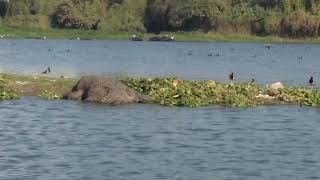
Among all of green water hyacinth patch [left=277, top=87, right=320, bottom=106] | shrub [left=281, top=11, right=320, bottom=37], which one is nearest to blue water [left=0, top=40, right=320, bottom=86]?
green water hyacinth patch [left=277, top=87, right=320, bottom=106]

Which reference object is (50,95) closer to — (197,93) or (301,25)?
(197,93)

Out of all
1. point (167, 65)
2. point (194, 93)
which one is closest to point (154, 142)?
point (194, 93)

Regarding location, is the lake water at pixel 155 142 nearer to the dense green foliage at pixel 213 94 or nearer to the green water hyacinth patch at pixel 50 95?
the green water hyacinth patch at pixel 50 95

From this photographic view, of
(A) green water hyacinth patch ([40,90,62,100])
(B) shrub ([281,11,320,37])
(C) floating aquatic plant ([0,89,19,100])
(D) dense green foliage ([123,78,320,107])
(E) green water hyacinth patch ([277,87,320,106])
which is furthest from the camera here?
(B) shrub ([281,11,320,37])

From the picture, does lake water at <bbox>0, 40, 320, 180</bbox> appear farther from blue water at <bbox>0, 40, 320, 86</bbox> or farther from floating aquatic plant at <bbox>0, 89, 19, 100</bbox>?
blue water at <bbox>0, 40, 320, 86</bbox>

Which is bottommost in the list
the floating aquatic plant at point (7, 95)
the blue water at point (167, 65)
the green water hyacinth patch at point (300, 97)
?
the blue water at point (167, 65)

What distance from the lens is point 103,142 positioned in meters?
27.5

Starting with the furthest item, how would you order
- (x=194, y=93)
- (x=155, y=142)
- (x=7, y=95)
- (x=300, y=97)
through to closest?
1. (x=300, y=97)
2. (x=7, y=95)
3. (x=194, y=93)
4. (x=155, y=142)

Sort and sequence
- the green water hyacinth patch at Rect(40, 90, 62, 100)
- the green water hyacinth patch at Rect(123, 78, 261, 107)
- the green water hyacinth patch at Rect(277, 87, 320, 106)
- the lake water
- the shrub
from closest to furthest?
the lake water < the green water hyacinth patch at Rect(123, 78, 261, 107) < the green water hyacinth patch at Rect(277, 87, 320, 106) < the green water hyacinth patch at Rect(40, 90, 62, 100) < the shrub

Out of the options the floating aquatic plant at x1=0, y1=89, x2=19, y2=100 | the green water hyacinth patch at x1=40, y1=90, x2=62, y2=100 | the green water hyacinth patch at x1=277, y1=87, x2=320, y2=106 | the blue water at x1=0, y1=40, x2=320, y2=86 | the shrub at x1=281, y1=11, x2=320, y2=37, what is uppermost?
the floating aquatic plant at x1=0, y1=89, x2=19, y2=100

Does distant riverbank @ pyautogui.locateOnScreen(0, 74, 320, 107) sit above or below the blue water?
above

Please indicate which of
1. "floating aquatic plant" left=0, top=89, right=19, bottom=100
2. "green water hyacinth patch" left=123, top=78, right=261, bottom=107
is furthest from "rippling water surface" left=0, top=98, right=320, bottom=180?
"green water hyacinth patch" left=123, top=78, right=261, bottom=107

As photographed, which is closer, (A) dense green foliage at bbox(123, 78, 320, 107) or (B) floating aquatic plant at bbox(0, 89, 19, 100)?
(A) dense green foliage at bbox(123, 78, 320, 107)

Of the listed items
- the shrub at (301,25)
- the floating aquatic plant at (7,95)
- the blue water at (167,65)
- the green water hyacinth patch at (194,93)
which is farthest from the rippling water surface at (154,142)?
the shrub at (301,25)
